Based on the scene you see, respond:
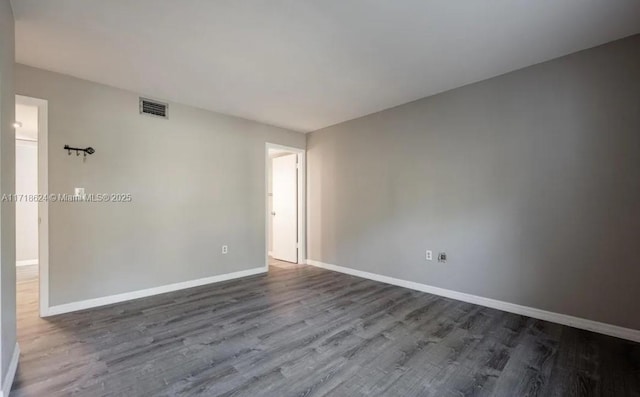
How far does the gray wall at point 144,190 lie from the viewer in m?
2.99

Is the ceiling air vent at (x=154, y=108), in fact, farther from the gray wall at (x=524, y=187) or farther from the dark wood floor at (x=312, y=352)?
the gray wall at (x=524, y=187)

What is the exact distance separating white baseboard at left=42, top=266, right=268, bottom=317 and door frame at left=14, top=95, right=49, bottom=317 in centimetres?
12

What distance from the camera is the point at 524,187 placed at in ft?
Answer: 9.43

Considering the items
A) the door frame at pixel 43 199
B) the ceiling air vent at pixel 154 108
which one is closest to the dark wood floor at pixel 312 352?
the door frame at pixel 43 199

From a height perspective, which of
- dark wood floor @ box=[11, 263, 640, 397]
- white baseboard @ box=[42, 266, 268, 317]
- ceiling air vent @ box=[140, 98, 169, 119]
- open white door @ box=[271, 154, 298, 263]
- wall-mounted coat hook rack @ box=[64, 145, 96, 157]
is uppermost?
ceiling air vent @ box=[140, 98, 169, 119]

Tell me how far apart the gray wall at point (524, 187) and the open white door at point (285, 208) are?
1.63m

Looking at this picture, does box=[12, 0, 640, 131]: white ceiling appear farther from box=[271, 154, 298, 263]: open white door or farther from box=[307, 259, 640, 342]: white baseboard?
box=[307, 259, 640, 342]: white baseboard

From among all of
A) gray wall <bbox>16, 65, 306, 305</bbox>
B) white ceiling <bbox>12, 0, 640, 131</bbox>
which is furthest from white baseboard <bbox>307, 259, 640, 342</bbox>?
white ceiling <bbox>12, 0, 640, 131</bbox>

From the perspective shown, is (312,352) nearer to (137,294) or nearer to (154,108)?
(137,294)

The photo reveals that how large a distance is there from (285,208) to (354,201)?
1630mm

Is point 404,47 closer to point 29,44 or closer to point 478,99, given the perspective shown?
point 478,99

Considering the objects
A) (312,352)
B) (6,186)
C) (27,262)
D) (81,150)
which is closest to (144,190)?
(81,150)

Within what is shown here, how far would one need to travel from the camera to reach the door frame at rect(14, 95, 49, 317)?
9.39 feet

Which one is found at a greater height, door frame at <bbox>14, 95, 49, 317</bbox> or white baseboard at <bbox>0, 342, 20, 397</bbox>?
door frame at <bbox>14, 95, 49, 317</bbox>
